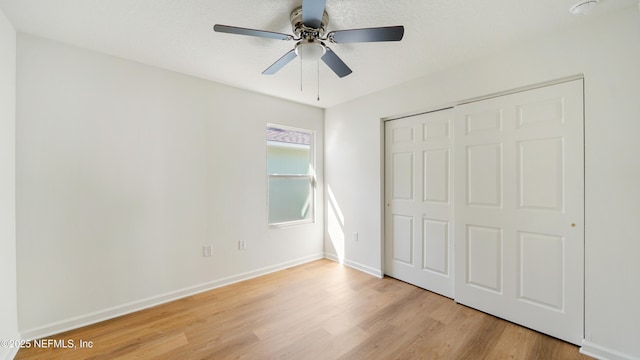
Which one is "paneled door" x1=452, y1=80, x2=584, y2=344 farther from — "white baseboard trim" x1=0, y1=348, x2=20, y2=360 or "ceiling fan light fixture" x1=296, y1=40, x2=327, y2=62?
"white baseboard trim" x1=0, y1=348, x2=20, y2=360

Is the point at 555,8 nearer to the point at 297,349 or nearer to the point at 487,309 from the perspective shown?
the point at 487,309

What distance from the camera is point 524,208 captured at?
2203 mm

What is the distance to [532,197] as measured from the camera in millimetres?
2164

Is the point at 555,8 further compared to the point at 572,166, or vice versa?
the point at 572,166

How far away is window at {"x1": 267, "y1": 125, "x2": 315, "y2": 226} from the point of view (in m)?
3.63

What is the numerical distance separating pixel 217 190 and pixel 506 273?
10.4 feet

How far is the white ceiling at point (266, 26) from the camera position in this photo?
1.70m

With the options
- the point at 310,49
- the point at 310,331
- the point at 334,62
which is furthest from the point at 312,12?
the point at 310,331

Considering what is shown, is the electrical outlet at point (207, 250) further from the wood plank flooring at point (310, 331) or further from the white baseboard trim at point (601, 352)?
the white baseboard trim at point (601, 352)

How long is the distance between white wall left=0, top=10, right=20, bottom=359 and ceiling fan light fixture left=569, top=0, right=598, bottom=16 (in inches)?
157

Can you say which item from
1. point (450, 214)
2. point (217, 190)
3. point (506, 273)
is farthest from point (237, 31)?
point (506, 273)

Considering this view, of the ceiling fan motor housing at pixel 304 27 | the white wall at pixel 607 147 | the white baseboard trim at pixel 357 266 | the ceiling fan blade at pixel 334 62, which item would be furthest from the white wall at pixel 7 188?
the white wall at pixel 607 147

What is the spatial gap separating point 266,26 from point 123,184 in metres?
2.02

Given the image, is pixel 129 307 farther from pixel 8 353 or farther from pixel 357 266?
pixel 357 266
